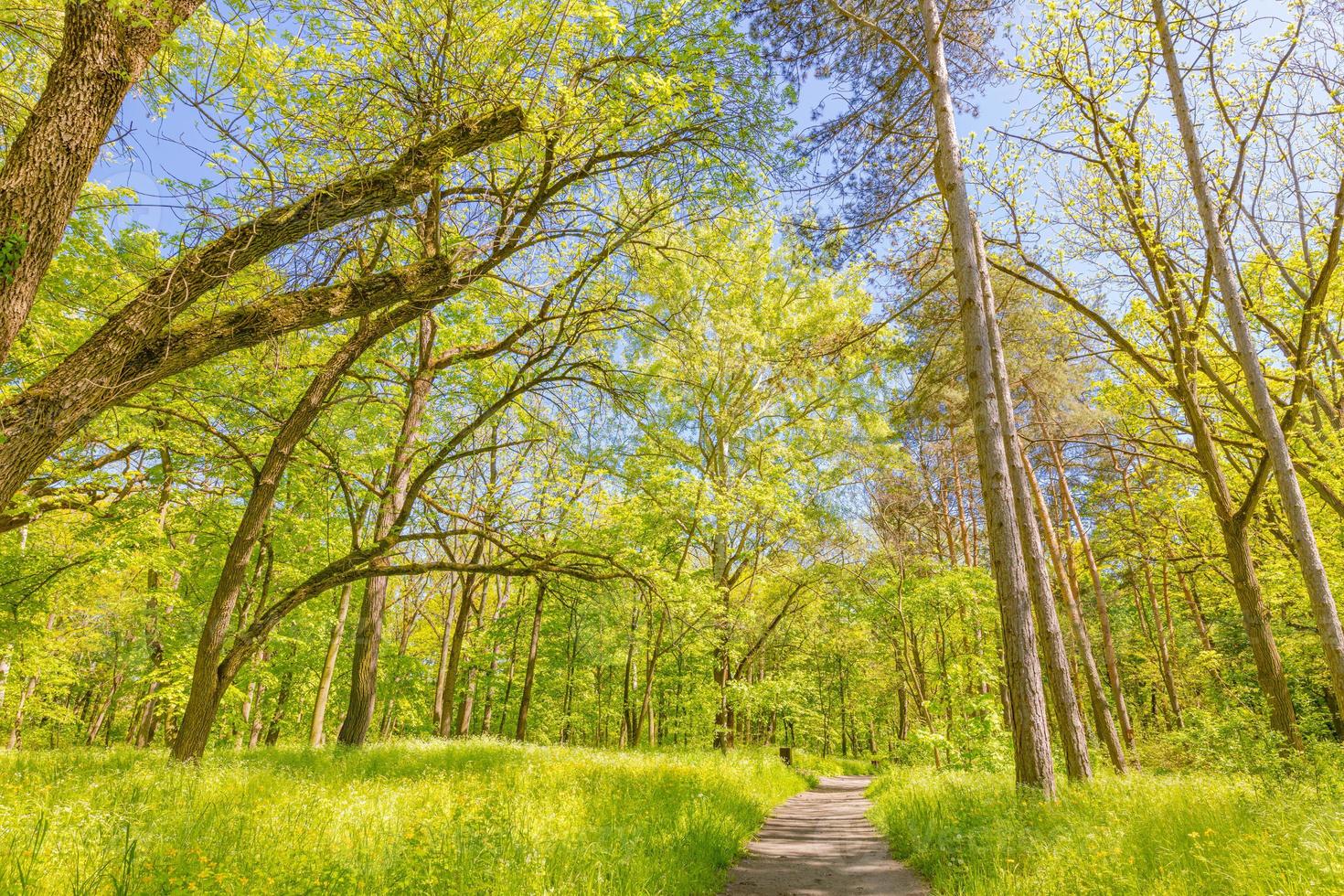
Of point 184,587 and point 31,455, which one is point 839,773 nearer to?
point 184,587

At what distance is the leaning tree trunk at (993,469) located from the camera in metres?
6.06

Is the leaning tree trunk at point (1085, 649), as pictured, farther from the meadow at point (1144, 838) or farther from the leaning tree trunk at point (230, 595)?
the leaning tree trunk at point (230, 595)

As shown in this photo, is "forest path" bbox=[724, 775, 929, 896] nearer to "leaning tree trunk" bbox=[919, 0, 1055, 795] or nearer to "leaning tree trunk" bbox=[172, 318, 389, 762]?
"leaning tree trunk" bbox=[919, 0, 1055, 795]

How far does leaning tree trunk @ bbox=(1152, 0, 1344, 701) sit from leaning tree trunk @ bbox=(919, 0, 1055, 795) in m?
2.23

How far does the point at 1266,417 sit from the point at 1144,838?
4.40m

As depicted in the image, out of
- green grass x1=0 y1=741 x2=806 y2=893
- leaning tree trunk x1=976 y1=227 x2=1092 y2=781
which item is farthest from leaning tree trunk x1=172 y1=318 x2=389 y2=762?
leaning tree trunk x1=976 y1=227 x2=1092 y2=781

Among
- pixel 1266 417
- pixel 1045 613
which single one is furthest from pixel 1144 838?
pixel 1266 417

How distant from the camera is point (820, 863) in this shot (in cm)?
617

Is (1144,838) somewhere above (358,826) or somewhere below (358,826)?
above

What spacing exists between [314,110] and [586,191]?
2140 millimetres

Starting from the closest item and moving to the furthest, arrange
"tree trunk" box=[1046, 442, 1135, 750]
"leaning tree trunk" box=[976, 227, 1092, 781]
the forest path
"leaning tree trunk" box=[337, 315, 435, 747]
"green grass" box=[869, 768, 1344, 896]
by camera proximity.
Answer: "green grass" box=[869, 768, 1344, 896] → the forest path → "leaning tree trunk" box=[976, 227, 1092, 781] → "leaning tree trunk" box=[337, 315, 435, 747] → "tree trunk" box=[1046, 442, 1135, 750]

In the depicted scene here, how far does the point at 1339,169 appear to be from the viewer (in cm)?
905

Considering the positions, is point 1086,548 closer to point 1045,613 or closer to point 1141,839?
point 1045,613

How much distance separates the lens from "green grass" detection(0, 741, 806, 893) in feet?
10.5
